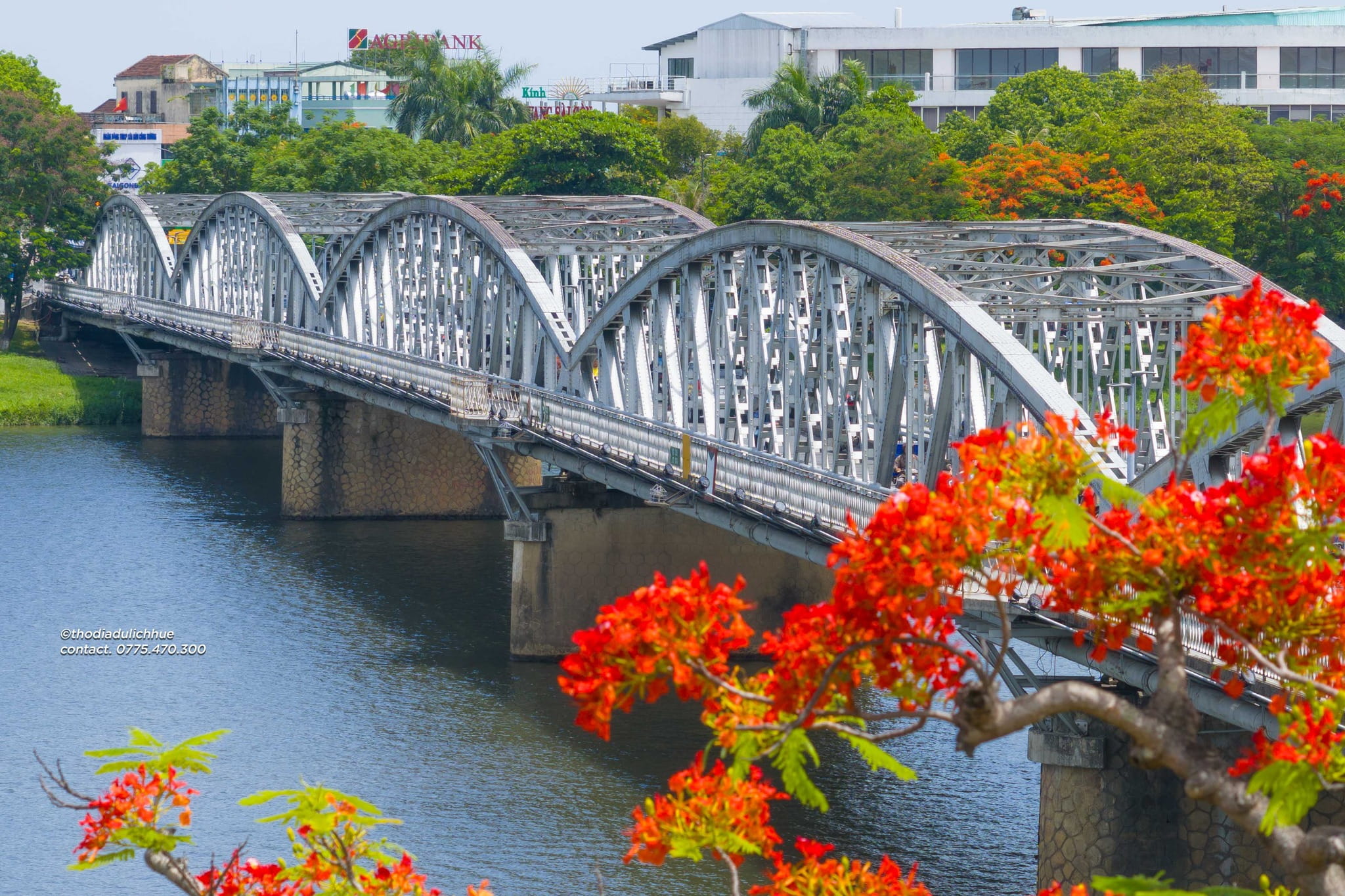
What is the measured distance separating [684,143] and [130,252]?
1101 inches

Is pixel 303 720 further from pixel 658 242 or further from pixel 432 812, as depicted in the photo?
pixel 658 242

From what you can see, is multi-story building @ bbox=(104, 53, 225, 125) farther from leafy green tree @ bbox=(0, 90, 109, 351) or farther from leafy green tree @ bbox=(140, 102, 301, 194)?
leafy green tree @ bbox=(0, 90, 109, 351)

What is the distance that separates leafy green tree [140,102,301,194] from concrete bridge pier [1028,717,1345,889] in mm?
90859

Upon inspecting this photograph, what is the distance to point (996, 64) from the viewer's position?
Result: 344 ft

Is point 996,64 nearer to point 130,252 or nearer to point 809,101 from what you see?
point 809,101

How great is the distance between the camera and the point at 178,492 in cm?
6875

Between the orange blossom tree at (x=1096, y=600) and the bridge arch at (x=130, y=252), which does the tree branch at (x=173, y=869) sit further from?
the bridge arch at (x=130, y=252)

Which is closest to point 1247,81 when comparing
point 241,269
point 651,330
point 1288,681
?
point 241,269

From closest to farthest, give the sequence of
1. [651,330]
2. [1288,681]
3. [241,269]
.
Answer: [1288,681] < [651,330] < [241,269]

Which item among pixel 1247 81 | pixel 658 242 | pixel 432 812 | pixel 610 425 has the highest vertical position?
pixel 1247 81

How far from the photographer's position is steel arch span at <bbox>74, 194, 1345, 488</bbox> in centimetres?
3175

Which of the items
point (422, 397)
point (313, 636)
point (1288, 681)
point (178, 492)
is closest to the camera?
point (1288, 681)

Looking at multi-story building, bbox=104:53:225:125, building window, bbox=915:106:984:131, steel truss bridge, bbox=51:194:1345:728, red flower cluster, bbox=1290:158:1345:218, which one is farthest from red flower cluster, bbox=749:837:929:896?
multi-story building, bbox=104:53:225:125

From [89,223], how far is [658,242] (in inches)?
2474
